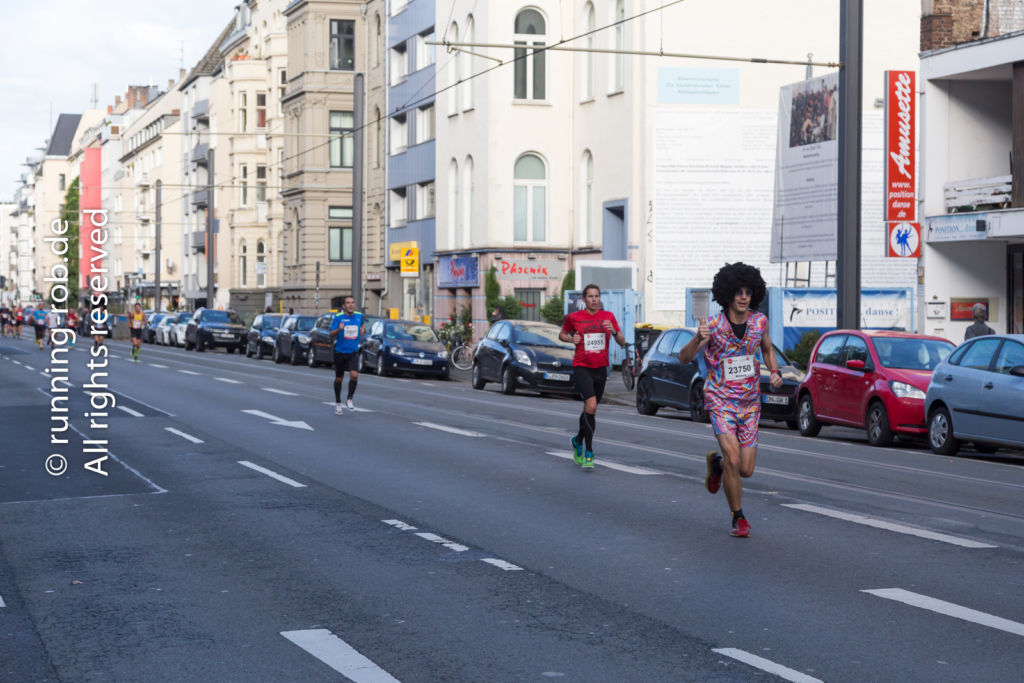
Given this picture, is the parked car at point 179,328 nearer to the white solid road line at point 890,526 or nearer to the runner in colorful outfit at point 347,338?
the runner in colorful outfit at point 347,338

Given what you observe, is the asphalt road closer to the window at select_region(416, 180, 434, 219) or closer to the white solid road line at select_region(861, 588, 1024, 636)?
the white solid road line at select_region(861, 588, 1024, 636)

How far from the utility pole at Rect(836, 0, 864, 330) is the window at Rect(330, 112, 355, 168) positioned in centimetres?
4591

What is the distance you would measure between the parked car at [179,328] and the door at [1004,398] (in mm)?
52863

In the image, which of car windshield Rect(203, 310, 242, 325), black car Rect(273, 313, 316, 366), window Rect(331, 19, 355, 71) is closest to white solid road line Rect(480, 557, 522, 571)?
black car Rect(273, 313, 316, 366)

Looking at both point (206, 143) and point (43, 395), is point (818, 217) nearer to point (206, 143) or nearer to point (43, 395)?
point (43, 395)

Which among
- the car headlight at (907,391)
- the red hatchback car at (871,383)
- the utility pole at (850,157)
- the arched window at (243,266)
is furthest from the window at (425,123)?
the car headlight at (907,391)

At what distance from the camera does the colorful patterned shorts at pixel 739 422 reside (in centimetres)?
1046

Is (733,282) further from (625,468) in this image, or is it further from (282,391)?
(282,391)

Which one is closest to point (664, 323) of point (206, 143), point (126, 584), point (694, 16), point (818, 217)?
point (694, 16)

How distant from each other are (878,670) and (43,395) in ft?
78.1

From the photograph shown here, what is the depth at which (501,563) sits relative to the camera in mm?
9406

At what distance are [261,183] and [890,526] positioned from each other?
2935 inches

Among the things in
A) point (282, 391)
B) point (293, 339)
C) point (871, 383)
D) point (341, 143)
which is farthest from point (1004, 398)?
point (341, 143)

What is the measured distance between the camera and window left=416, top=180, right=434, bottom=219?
183ft
